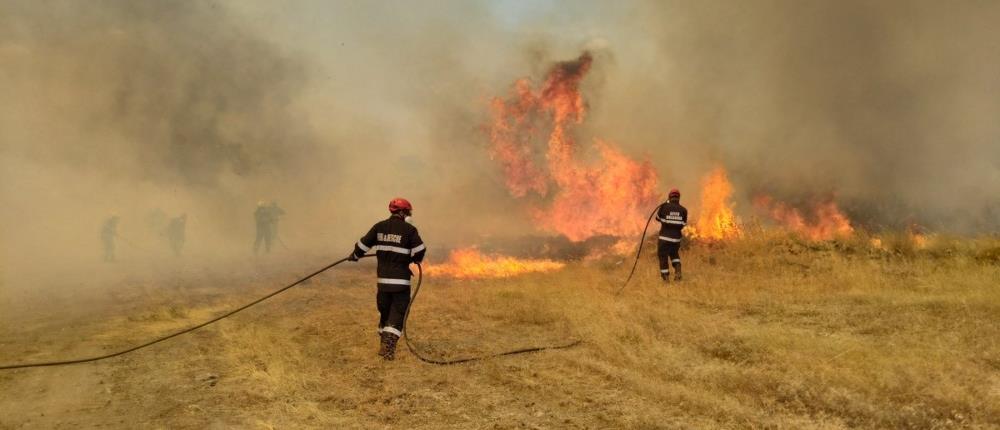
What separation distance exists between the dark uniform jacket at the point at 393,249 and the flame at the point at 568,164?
11.7m

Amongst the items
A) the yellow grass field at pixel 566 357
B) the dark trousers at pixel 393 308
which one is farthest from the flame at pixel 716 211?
the dark trousers at pixel 393 308

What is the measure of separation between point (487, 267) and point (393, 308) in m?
A: 8.41

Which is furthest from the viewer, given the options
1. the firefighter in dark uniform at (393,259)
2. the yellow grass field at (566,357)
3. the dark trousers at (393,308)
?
the firefighter in dark uniform at (393,259)

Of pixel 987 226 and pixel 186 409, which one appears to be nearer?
pixel 186 409

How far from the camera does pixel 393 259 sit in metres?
7.19

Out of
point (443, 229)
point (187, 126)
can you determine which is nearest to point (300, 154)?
point (187, 126)

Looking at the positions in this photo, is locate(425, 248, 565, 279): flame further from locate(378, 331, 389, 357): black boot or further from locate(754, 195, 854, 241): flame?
locate(754, 195, 854, 241): flame

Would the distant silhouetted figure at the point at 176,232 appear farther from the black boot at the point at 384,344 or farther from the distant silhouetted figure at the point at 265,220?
the black boot at the point at 384,344

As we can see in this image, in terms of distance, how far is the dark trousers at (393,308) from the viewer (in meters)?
7.04

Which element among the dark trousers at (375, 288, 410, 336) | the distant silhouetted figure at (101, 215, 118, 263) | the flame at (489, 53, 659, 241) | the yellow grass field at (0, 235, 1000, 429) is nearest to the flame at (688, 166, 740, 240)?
the flame at (489, 53, 659, 241)

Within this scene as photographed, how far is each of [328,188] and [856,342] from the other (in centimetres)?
3635

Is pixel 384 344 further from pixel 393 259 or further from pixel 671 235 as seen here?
pixel 671 235

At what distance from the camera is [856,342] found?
6328mm

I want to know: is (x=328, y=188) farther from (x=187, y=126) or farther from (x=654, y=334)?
(x=654, y=334)
